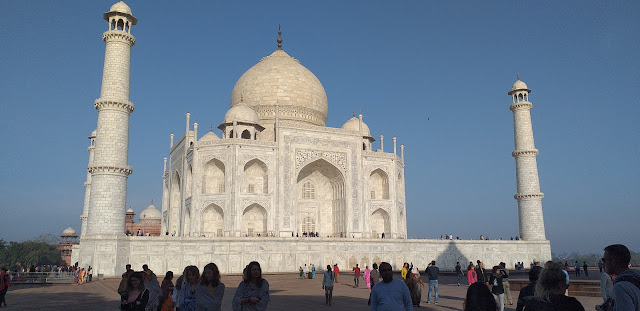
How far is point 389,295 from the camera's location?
188 inches

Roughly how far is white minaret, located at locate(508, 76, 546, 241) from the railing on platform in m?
25.8

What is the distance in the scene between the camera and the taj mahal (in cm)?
2325

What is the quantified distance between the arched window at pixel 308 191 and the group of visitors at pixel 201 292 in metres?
27.4

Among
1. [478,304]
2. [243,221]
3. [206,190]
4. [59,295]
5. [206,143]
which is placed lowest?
[59,295]

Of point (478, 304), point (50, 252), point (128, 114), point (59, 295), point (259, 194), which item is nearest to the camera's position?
point (478, 304)

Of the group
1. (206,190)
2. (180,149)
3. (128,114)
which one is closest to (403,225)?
(206,190)

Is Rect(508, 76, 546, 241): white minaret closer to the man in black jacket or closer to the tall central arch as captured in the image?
the tall central arch

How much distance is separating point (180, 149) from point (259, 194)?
7.07 metres

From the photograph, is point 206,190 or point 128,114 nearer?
point 128,114

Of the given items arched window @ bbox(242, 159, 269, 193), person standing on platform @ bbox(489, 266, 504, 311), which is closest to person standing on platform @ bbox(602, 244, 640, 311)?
person standing on platform @ bbox(489, 266, 504, 311)

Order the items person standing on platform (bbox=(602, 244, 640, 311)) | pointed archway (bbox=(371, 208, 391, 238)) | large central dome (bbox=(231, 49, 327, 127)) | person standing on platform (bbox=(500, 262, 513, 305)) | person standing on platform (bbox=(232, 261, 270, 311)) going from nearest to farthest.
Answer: person standing on platform (bbox=(602, 244, 640, 311)) < person standing on platform (bbox=(232, 261, 270, 311)) < person standing on platform (bbox=(500, 262, 513, 305)) < pointed archway (bbox=(371, 208, 391, 238)) < large central dome (bbox=(231, 49, 327, 127))

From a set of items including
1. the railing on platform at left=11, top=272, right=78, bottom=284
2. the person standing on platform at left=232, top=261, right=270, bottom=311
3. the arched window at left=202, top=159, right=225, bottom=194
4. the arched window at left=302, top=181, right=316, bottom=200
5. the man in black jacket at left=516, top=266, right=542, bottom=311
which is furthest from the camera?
the arched window at left=302, top=181, right=316, bottom=200

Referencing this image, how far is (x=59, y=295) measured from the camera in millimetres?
15797

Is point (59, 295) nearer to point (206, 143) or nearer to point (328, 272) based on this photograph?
point (328, 272)
